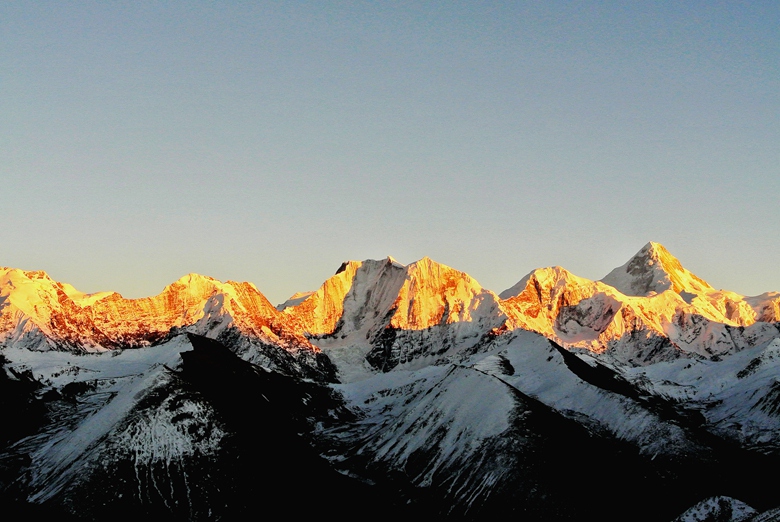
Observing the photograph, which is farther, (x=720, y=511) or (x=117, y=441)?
(x=117, y=441)

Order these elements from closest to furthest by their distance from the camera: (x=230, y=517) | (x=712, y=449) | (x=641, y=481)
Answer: (x=230, y=517)
(x=641, y=481)
(x=712, y=449)

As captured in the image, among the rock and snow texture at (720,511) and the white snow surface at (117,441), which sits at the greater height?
the white snow surface at (117,441)

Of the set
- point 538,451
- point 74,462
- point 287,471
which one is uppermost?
point 74,462

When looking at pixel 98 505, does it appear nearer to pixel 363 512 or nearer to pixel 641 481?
pixel 363 512

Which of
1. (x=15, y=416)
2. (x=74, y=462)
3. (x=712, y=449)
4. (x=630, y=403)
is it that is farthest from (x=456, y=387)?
(x=15, y=416)

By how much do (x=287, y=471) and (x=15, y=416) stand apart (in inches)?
2532

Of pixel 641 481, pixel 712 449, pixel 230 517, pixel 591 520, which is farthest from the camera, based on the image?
pixel 712 449

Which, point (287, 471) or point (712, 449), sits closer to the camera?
point (287, 471)

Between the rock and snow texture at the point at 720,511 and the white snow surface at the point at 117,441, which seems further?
the white snow surface at the point at 117,441

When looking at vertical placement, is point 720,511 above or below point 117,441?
below

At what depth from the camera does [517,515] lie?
12656 centimetres

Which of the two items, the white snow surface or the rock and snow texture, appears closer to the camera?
the rock and snow texture

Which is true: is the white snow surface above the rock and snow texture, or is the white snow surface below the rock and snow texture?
above

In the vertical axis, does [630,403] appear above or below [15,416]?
below
